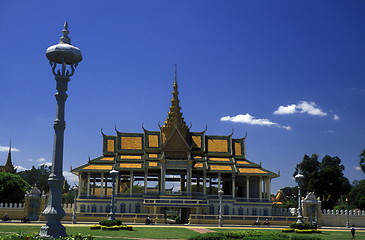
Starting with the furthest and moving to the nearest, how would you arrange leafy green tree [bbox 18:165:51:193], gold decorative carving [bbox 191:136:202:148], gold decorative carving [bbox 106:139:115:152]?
1. leafy green tree [bbox 18:165:51:193]
2. gold decorative carving [bbox 191:136:202:148]
3. gold decorative carving [bbox 106:139:115:152]

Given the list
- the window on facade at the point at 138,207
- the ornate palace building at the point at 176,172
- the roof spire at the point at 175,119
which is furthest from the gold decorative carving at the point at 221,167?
the window on facade at the point at 138,207

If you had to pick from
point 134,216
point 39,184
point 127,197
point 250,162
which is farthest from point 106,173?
point 39,184

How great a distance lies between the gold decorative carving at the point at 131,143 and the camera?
73125 millimetres

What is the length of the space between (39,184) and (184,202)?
59.5 m

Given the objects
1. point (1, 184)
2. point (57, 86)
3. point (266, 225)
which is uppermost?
point (57, 86)

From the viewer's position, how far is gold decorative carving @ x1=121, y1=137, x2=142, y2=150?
73.1 m

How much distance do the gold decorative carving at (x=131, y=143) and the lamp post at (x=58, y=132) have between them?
52575 millimetres

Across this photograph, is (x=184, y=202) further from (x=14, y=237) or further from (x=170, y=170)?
(x=14, y=237)

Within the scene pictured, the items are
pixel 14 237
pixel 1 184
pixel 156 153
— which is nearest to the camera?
pixel 14 237

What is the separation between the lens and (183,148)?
230 feet

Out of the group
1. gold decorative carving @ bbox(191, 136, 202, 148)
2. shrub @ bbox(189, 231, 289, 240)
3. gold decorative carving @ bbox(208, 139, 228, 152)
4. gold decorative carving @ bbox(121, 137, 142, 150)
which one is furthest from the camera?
gold decorative carving @ bbox(208, 139, 228, 152)

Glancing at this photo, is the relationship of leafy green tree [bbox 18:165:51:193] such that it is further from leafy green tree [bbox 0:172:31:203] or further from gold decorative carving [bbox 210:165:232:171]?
gold decorative carving [bbox 210:165:232:171]

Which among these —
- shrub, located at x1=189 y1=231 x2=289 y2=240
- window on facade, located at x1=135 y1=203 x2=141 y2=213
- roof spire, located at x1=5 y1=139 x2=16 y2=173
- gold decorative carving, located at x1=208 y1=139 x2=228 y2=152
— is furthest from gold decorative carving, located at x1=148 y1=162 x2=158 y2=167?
roof spire, located at x1=5 y1=139 x2=16 y2=173

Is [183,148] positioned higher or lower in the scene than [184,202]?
higher
